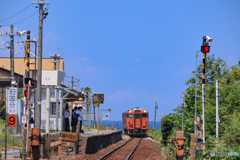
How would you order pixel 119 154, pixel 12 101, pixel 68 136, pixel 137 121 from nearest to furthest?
pixel 12 101, pixel 68 136, pixel 119 154, pixel 137 121

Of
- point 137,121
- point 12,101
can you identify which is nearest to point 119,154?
point 12,101

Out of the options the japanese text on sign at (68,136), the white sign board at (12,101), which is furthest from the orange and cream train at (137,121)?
the white sign board at (12,101)

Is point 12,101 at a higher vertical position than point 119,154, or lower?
higher

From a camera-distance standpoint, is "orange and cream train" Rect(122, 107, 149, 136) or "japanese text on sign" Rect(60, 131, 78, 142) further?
"orange and cream train" Rect(122, 107, 149, 136)

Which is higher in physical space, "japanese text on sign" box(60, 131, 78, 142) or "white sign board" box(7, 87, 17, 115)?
"white sign board" box(7, 87, 17, 115)

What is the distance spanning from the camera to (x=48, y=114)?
66.2ft

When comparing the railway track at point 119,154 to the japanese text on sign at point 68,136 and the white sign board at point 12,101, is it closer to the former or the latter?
the japanese text on sign at point 68,136

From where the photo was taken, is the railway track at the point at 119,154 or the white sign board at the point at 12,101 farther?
the railway track at the point at 119,154

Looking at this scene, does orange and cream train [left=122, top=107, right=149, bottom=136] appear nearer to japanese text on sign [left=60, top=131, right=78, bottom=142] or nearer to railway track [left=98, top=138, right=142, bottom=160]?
railway track [left=98, top=138, right=142, bottom=160]

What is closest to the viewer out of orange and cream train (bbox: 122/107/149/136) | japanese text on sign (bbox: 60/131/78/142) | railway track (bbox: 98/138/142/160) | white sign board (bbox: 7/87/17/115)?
white sign board (bbox: 7/87/17/115)

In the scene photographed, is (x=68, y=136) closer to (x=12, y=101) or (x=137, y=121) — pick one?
(x=12, y=101)

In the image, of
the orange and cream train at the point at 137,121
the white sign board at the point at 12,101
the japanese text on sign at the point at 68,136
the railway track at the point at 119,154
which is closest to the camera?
the white sign board at the point at 12,101

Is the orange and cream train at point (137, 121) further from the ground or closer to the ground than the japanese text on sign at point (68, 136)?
closer to the ground

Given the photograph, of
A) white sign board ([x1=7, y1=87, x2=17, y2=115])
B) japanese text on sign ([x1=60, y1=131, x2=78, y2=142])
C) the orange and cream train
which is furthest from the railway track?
the orange and cream train
